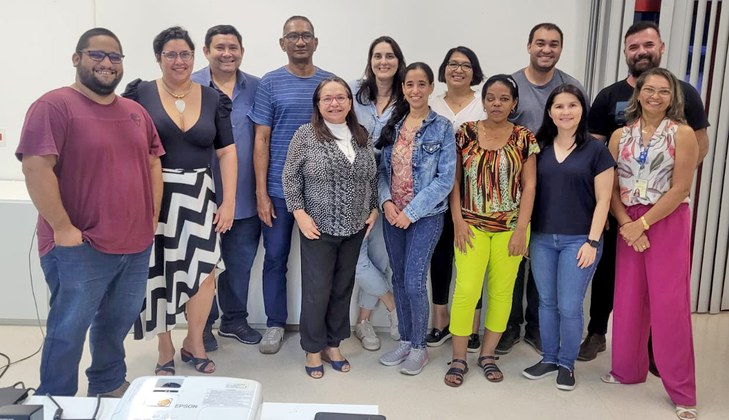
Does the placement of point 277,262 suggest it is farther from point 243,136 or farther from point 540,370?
point 540,370

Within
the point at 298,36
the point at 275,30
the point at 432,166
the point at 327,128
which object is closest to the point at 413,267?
the point at 432,166

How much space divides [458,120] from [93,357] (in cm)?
203

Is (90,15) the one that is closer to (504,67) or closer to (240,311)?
(240,311)

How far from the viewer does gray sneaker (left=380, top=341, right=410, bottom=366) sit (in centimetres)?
308

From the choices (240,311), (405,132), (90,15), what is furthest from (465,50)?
(90,15)

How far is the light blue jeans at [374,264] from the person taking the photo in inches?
125

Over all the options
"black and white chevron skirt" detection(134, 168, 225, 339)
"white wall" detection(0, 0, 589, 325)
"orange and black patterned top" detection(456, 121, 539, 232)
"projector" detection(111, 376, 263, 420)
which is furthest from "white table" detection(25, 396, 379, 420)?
"white wall" detection(0, 0, 589, 325)

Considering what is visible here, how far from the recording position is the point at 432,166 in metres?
2.78

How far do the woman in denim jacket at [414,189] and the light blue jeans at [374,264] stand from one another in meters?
0.18

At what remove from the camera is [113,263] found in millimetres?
2334

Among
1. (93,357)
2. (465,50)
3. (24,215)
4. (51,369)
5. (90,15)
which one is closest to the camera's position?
(51,369)

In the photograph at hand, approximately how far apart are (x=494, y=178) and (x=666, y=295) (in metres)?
0.93

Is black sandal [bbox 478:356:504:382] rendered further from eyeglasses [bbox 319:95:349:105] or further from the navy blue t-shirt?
eyeglasses [bbox 319:95:349:105]

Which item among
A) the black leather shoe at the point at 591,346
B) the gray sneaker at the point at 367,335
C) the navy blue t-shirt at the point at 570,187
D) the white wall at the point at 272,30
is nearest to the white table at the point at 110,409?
the navy blue t-shirt at the point at 570,187
